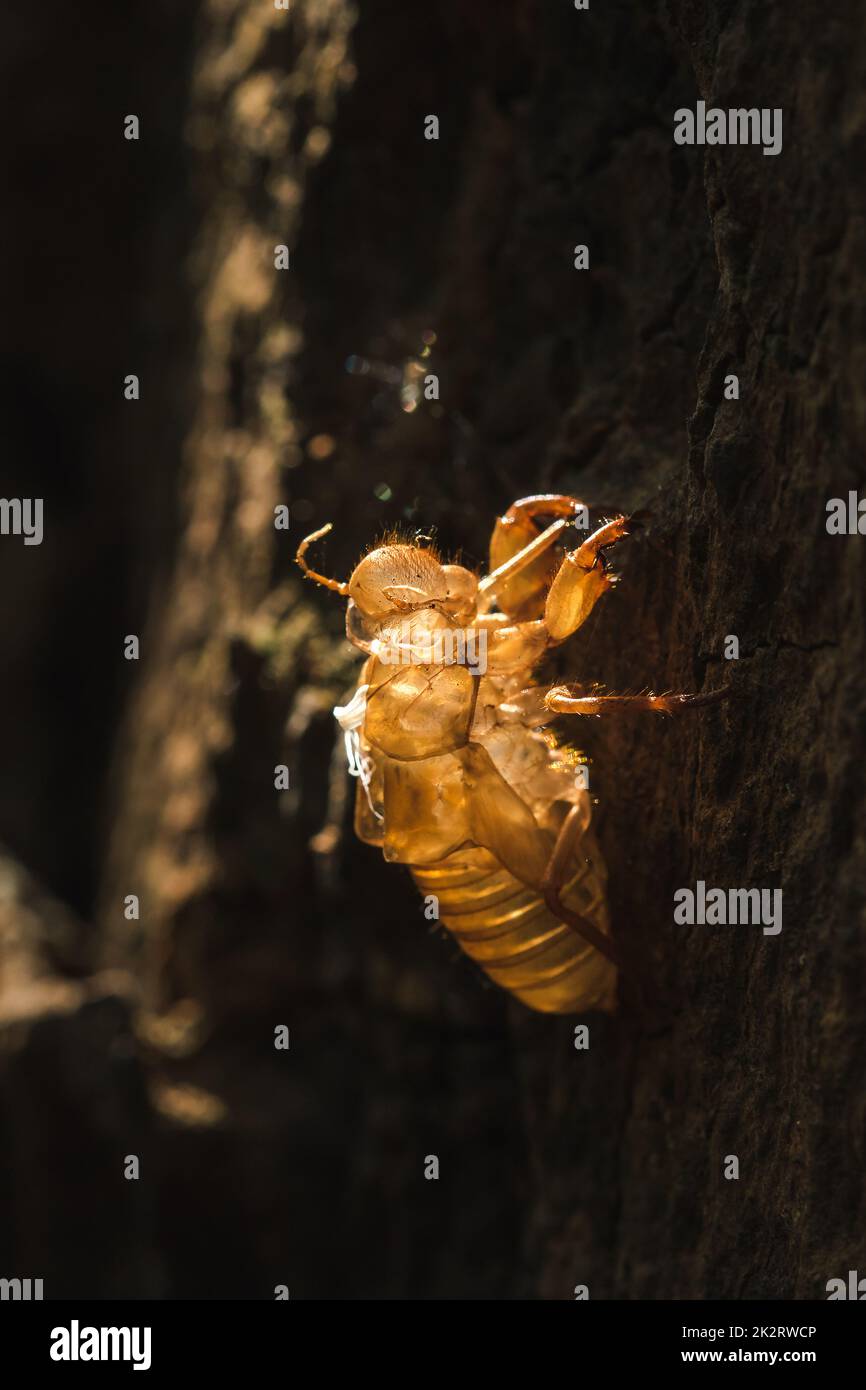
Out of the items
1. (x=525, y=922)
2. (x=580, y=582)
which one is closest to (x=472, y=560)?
(x=580, y=582)

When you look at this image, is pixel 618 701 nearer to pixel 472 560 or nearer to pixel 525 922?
pixel 525 922

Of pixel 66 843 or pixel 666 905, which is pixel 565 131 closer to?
pixel 666 905

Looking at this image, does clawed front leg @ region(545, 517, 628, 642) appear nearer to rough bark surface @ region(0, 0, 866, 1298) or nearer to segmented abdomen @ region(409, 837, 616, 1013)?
rough bark surface @ region(0, 0, 866, 1298)

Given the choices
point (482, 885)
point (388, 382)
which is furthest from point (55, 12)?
point (482, 885)

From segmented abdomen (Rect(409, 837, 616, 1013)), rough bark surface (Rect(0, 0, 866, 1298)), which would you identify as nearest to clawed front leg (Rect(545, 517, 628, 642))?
rough bark surface (Rect(0, 0, 866, 1298))

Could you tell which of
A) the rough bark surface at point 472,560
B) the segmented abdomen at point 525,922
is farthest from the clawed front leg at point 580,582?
the segmented abdomen at point 525,922

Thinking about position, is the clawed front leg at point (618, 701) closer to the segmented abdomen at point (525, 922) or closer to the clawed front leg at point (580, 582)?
the clawed front leg at point (580, 582)
